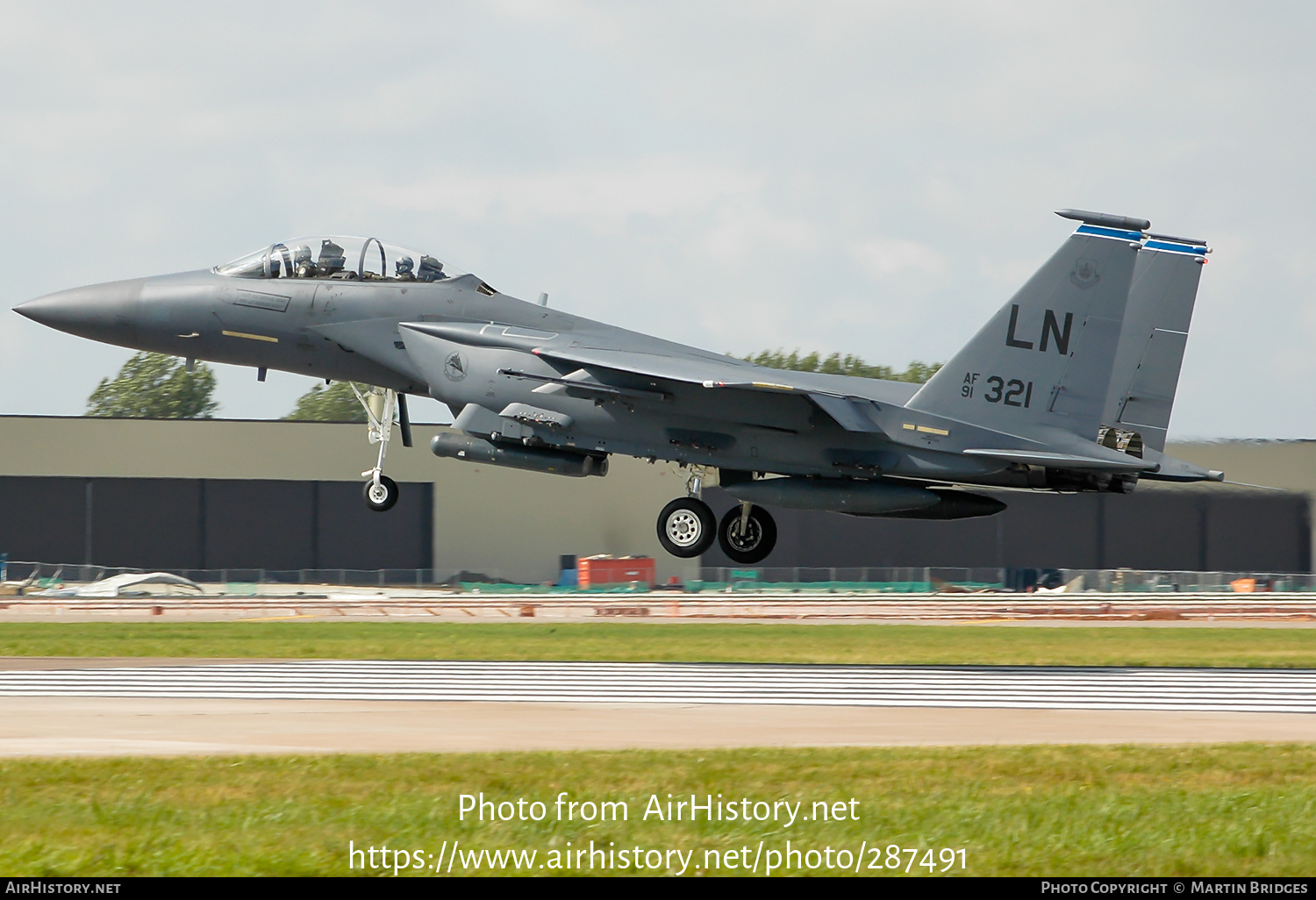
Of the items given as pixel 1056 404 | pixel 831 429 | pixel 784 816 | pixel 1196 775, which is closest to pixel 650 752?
pixel 784 816

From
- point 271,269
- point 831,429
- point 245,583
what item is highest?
point 271,269

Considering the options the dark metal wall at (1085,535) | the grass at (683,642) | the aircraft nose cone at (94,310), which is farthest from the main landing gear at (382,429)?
the dark metal wall at (1085,535)

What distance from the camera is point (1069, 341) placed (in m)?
20.8

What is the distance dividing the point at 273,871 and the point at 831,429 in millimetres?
12981

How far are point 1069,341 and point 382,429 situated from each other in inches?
392

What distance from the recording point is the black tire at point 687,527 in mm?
21500

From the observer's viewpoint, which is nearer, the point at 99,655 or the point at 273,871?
the point at 273,871

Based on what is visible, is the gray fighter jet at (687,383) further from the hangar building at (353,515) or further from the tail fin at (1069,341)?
the hangar building at (353,515)

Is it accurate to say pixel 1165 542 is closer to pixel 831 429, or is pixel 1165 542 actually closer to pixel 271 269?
pixel 831 429

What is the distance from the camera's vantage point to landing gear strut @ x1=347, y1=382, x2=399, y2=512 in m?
21.2

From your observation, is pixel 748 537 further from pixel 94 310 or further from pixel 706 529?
pixel 94 310

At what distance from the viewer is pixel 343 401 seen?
375 ft

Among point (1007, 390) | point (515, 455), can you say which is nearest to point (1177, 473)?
point (1007, 390)

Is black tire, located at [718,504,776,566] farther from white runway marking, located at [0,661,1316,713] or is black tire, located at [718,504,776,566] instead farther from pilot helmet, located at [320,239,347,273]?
pilot helmet, located at [320,239,347,273]
